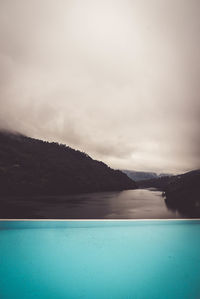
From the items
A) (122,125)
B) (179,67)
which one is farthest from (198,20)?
(122,125)

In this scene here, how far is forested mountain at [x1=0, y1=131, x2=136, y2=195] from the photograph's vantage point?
1.57 metres

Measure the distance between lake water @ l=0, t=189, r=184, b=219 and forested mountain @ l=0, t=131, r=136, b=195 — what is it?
5 cm

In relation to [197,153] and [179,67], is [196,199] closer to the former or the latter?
[197,153]

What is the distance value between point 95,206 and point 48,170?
0.44 metres

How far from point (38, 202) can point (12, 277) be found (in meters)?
0.51

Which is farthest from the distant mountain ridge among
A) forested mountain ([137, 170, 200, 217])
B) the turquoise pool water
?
the turquoise pool water

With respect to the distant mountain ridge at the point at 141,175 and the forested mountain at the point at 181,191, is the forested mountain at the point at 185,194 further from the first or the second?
the distant mountain ridge at the point at 141,175

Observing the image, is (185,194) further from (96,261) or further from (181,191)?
(96,261)

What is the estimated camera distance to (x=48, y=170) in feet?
5.31

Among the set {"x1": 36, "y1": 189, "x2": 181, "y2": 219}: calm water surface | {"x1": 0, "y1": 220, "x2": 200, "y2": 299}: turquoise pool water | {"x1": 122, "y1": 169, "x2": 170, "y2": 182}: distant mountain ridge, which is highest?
{"x1": 122, "y1": 169, "x2": 170, "y2": 182}: distant mountain ridge

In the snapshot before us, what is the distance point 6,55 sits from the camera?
62.8 inches

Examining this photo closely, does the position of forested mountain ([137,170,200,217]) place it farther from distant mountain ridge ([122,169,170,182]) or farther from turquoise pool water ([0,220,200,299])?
turquoise pool water ([0,220,200,299])

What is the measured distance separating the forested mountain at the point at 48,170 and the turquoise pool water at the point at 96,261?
0.79ft

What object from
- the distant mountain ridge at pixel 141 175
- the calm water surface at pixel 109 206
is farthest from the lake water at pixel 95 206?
the distant mountain ridge at pixel 141 175
